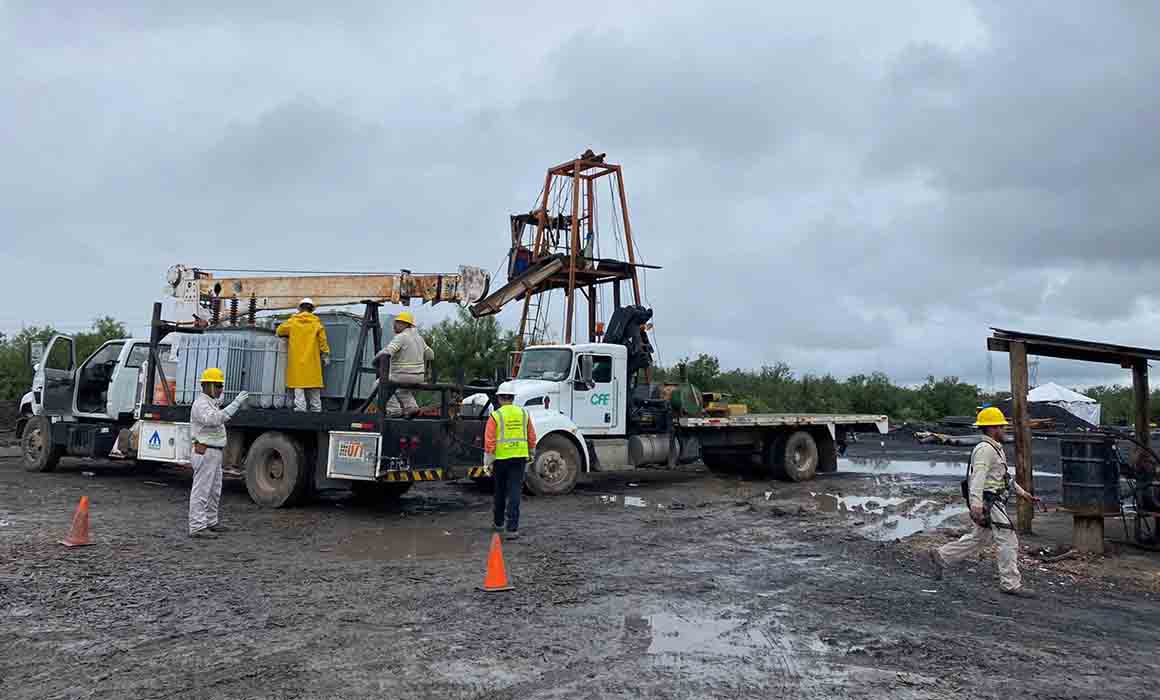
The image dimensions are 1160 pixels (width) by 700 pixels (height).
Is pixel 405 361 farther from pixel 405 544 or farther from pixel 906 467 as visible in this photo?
pixel 906 467

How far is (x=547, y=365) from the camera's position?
15.4 meters

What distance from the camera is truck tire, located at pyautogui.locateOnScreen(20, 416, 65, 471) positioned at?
15836 millimetres

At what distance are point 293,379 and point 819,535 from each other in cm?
702

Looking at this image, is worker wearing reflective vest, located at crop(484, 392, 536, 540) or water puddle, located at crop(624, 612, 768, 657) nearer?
water puddle, located at crop(624, 612, 768, 657)

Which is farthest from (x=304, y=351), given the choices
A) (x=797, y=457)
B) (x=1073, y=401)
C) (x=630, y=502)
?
(x=1073, y=401)

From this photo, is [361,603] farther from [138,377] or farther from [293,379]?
[138,377]

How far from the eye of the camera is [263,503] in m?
11.7

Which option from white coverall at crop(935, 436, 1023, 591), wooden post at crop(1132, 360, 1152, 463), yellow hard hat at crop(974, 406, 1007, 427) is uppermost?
wooden post at crop(1132, 360, 1152, 463)

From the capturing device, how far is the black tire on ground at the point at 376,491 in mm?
12672

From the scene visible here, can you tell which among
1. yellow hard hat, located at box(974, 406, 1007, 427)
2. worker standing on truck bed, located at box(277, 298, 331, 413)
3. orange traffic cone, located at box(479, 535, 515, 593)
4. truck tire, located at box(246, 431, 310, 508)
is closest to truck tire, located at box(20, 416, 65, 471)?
truck tire, located at box(246, 431, 310, 508)

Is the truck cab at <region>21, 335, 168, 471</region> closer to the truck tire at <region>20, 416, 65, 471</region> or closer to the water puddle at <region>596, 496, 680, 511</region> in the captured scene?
the truck tire at <region>20, 416, 65, 471</region>

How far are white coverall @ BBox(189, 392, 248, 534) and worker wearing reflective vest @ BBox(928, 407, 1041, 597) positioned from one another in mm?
7506

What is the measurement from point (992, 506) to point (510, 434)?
190 inches

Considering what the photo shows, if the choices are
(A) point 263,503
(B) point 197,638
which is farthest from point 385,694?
(A) point 263,503
